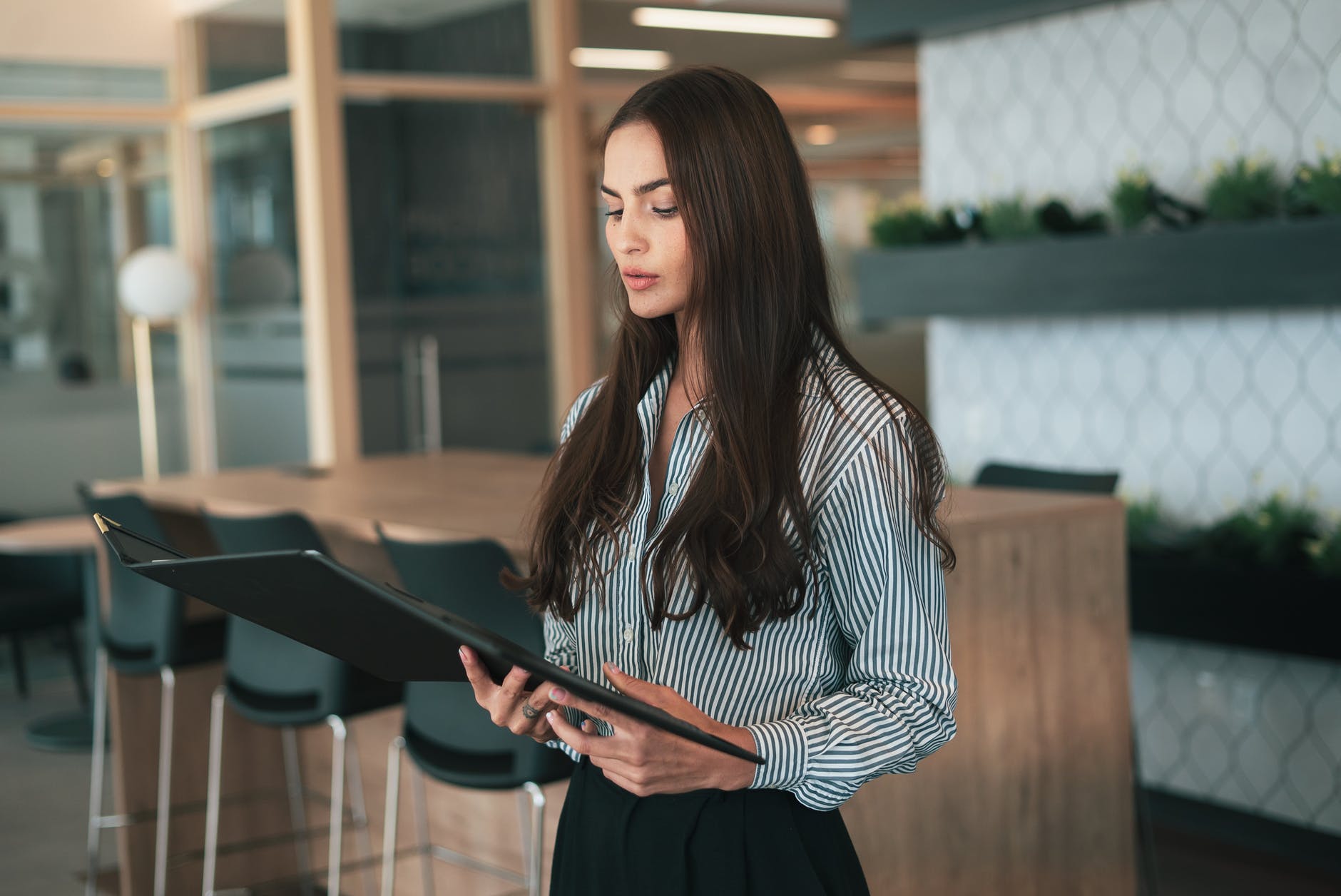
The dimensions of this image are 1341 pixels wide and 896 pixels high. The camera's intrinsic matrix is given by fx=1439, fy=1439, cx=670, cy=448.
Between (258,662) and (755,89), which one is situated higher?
(755,89)

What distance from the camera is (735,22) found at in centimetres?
680

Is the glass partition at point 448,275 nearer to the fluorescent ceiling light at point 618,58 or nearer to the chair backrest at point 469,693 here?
the fluorescent ceiling light at point 618,58

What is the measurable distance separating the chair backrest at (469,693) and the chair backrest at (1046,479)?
134 cm

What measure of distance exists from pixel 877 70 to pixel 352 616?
653 centimetres

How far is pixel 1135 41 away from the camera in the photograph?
381 centimetres

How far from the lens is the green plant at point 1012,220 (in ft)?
12.7

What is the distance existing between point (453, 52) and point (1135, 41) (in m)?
3.37

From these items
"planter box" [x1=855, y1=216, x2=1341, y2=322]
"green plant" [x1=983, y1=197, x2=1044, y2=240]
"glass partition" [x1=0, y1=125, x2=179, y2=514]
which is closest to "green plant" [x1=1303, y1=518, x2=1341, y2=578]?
"planter box" [x1=855, y1=216, x2=1341, y2=322]

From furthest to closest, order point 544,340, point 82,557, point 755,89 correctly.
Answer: point 544,340 → point 82,557 → point 755,89

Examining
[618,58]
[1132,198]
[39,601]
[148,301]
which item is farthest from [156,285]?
[1132,198]

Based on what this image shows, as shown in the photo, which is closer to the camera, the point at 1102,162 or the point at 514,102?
the point at 1102,162

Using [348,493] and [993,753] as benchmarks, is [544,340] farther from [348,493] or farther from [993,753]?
[993,753]

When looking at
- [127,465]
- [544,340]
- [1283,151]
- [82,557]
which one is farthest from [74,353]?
[1283,151]

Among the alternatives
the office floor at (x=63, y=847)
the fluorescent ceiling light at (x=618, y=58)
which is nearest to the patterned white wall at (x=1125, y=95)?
the office floor at (x=63, y=847)
